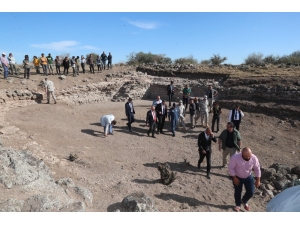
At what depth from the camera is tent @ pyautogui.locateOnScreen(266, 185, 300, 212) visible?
3963 millimetres

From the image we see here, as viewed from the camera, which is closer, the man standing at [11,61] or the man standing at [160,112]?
the man standing at [160,112]

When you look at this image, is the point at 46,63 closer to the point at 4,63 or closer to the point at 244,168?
the point at 4,63

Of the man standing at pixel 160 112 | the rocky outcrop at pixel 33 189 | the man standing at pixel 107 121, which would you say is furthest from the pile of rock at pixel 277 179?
the man standing at pixel 107 121

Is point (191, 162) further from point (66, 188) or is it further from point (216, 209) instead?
point (66, 188)

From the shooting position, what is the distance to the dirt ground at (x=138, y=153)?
21.2ft

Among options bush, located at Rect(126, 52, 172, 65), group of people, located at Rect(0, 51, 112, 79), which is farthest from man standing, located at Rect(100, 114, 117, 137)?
bush, located at Rect(126, 52, 172, 65)

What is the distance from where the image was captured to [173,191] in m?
6.79

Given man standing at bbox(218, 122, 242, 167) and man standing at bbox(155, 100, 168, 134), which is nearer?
man standing at bbox(218, 122, 242, 167)

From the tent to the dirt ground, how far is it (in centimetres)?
144

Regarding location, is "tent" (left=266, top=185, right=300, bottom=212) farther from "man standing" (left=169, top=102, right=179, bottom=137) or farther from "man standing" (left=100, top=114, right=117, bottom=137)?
"man standing" (left=100, top=114, right=117, bottom=137)

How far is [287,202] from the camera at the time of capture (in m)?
4.34

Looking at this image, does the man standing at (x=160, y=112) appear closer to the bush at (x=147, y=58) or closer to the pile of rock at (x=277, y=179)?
the pile of rock at (x=277, y=179)

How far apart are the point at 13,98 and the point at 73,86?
13.4 ft

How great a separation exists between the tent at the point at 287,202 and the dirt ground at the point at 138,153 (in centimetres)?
144
